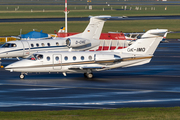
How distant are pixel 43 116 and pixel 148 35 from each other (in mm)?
17432

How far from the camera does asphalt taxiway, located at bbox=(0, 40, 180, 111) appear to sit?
24.0 meters

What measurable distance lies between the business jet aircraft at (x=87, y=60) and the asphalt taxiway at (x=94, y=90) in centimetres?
101

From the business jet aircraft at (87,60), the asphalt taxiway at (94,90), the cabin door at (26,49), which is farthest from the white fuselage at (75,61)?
the cabin door at (26,49)

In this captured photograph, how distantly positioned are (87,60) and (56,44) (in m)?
11.1

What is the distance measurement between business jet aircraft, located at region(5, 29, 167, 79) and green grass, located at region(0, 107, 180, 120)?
38.5 feet

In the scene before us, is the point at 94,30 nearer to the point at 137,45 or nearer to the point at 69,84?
the point at 137,45

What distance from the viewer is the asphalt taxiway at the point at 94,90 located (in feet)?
78.6

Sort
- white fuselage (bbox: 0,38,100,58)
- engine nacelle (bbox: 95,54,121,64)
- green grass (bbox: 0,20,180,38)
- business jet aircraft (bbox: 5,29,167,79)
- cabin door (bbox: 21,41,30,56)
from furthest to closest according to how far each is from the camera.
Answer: green grass (bbox: 0,20,180,38) < cabin door (bbox: 21,41,30,56) < white fuselage (bbox: 0,38,100,58) < engine nacelle (bbox: 95,54,121,64) < business jet aircraft (bbox: 5,29,167,79)

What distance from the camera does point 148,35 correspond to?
35000 mm

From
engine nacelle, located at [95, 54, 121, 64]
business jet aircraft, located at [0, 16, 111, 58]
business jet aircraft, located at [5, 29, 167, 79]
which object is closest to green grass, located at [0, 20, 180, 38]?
business jet aircraft, located at [0, 16, 111, 58]

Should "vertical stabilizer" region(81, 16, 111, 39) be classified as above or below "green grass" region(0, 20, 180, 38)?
above

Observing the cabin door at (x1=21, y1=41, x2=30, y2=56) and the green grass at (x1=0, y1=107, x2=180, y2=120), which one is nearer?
the green grass at (x1=0, y1=107, x2=180, y2=120)

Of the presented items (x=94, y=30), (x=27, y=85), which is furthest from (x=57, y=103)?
(x=94, y=30)

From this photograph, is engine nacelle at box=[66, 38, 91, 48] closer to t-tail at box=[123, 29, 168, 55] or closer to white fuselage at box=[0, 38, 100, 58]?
white fuselage at box=[0, 38, 100, 58]
